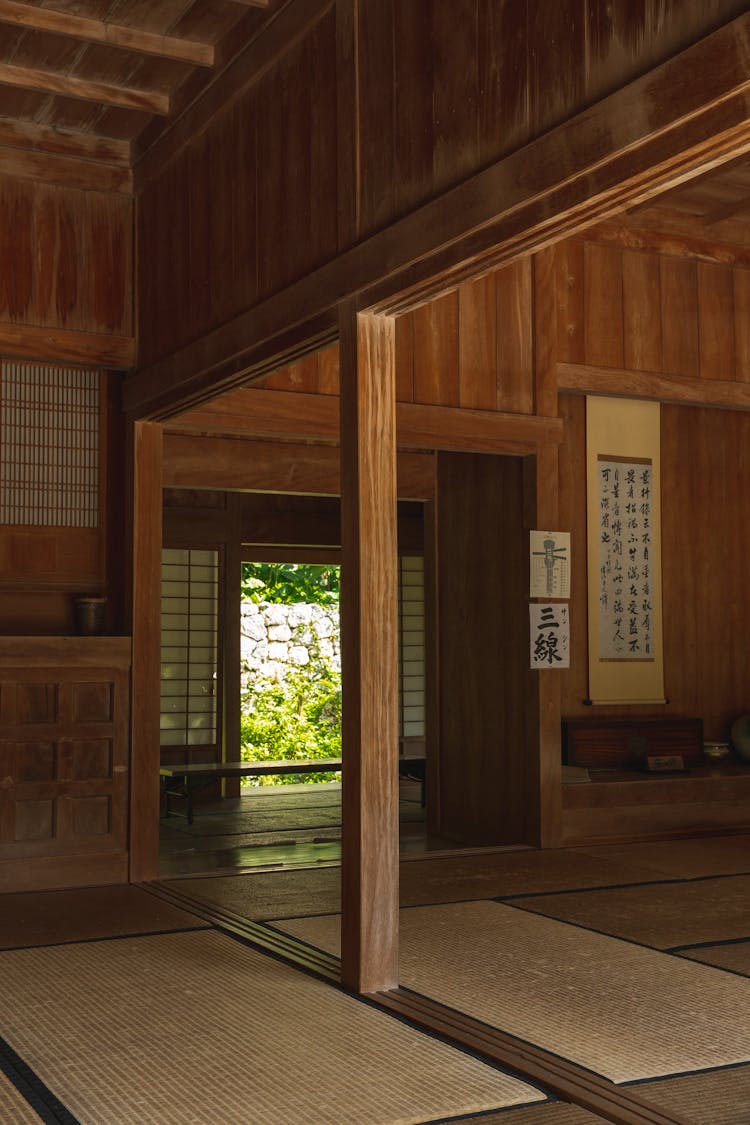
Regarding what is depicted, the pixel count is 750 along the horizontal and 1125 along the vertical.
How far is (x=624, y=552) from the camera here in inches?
250

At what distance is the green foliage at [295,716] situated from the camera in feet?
39.4

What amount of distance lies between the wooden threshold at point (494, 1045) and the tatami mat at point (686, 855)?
195 centimetres

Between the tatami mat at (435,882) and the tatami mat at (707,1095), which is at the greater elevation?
the tatami mat at (707,1095)

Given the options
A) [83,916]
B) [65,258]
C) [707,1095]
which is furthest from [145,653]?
[707,1095]

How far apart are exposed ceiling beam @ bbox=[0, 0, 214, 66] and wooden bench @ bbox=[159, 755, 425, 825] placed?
394 cm

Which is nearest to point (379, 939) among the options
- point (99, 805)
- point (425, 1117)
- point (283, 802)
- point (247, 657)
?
point (425, 1117)

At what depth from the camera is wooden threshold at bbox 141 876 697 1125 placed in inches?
94.3

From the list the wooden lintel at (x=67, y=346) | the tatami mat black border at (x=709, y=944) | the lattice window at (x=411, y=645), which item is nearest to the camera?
the tatami mat black border at (x=709, y=944)

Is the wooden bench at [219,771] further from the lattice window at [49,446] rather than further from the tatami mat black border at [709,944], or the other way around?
the tatami mat black border at [709,944]

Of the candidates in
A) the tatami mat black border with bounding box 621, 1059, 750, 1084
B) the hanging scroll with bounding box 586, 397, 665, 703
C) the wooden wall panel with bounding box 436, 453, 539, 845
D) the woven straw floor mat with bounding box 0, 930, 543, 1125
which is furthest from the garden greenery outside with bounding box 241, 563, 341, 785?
the tatami mat black border with bounding box 621, 1059, 750, 1084

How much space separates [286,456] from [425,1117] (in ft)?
15.6

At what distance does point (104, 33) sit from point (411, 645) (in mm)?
6201

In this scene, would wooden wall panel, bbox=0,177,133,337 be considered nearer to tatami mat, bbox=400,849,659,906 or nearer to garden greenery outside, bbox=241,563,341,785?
tatami mat, bbox=400,849,659,906

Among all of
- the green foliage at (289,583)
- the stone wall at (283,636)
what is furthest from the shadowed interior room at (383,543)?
the stone wall at (283,636)
